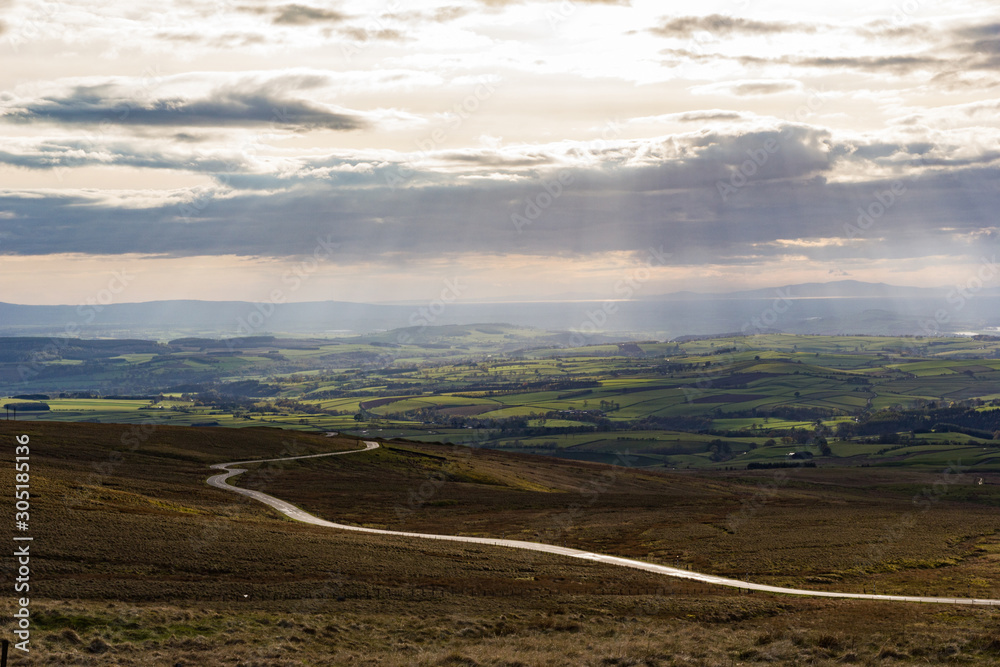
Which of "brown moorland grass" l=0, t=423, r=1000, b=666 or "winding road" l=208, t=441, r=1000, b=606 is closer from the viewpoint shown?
"brown moorland grass" l=0, t=423, r=1000, b=666

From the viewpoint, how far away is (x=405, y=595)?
45.1 meters

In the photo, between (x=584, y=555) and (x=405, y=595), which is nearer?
(x=405, y=595)

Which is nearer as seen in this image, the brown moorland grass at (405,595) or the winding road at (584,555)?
the brown moorland grass at (405,595)

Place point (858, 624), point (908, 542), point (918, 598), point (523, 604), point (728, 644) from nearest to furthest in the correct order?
point (728, 644) < point (858, 624) < point (523, 604) < point (918, 598) < point (908, 542)

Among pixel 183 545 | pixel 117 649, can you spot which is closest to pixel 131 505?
pixel 183 545

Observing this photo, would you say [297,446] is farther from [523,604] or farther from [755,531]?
[523,604]

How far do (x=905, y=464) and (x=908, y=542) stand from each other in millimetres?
133744

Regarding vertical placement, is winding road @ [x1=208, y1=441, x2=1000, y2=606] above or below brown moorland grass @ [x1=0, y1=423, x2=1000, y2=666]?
below

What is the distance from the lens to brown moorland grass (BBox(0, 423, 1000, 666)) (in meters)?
33.9

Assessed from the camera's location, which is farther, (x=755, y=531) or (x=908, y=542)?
(x=755, y=531)

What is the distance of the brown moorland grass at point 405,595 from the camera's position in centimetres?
3394

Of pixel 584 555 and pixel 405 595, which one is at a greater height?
pixel 405 595

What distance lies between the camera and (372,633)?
37594 millimetres

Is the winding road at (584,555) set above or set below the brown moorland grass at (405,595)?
below
